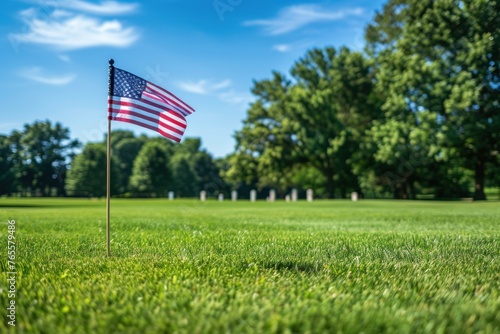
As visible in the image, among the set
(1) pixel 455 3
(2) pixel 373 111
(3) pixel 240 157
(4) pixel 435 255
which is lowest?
(4) pixel 435 255

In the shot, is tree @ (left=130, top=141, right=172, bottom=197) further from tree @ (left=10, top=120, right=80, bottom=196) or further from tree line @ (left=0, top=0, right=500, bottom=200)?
tree @ (left=10, top=120, right=80, bottom=196)

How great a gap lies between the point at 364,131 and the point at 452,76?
17.2 m

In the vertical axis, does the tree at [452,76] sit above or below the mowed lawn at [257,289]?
above

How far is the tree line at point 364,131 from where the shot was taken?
34000 millimetres

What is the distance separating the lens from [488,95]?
1350 inches

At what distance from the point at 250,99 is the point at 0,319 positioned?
188ft

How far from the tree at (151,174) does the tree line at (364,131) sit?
0.18 meters

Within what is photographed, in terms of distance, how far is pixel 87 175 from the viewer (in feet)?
240

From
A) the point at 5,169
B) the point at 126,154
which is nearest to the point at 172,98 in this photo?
the point at 5,169

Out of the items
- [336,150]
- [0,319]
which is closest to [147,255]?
[0,319]

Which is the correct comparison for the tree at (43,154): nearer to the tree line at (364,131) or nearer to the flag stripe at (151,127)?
the tree line at (364,131)

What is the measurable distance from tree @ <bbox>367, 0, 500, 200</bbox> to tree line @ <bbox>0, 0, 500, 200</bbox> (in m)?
0.09

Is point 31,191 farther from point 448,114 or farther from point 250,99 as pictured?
point 448,114

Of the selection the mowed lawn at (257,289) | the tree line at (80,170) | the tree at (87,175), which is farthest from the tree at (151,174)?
the mowed lawn at (257,289)
